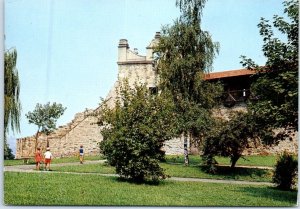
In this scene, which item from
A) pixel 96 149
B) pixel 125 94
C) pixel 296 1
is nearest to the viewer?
pixel 296 1

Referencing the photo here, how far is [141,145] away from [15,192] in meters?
2.50

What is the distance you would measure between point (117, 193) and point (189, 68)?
5.68 m

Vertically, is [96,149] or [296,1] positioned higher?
[296,1]

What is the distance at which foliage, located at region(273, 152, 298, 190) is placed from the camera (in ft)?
27.9

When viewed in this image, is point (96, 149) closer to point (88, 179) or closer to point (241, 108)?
point (88, 179)

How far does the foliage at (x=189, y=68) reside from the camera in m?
11.6

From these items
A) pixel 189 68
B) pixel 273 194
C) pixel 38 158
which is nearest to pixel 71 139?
pixel 38 158

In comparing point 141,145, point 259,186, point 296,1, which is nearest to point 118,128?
point 141,145

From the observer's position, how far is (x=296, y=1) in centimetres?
776

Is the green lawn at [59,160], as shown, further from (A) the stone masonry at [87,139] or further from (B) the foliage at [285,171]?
(B) the foliage at [285,171]

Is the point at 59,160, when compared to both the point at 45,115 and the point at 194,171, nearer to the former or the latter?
the point at 45,115

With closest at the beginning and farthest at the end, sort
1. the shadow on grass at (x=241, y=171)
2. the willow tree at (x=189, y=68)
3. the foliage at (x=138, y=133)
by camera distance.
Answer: the foliage at (x=138, y=133) < the shadow on grass at (x=241, y=171) < the willow tree at (x=189, y=68)

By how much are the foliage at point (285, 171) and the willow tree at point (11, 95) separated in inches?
189

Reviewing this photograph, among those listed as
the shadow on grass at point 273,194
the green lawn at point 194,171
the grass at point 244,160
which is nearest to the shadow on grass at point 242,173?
the green lawn at point 194,171
